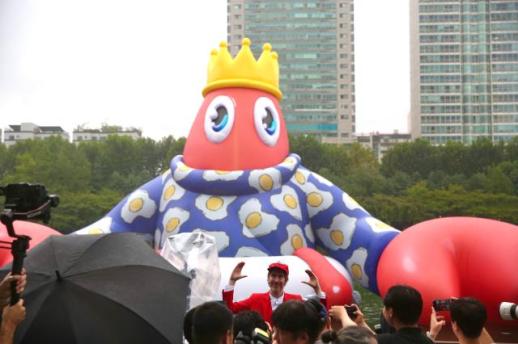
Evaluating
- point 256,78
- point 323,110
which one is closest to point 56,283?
point 256,78

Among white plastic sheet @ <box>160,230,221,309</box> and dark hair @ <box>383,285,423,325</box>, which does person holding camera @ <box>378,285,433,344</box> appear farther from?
white plastic sheet @ <box>160,230,221,309</box>

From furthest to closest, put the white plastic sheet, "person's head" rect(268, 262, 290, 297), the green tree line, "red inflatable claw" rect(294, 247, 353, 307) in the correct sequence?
the green tree line < "red inflatable claw" rect(294, 247, 353, 307) < the white plastic sheet < "person's head" rect(268, 262, 290, 297)

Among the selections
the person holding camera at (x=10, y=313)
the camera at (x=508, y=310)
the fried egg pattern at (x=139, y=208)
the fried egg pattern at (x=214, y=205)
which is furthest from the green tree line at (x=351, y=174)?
the person holding camera at (x=10, y=313)

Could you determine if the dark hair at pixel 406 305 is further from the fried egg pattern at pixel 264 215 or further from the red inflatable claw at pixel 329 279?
the fried egg pattern at pixel 264 215

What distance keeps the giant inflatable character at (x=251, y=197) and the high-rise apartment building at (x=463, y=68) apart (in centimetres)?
4859

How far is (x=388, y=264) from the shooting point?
618 cm

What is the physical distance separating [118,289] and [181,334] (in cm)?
34

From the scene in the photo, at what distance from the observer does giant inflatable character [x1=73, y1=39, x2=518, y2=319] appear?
6695mm

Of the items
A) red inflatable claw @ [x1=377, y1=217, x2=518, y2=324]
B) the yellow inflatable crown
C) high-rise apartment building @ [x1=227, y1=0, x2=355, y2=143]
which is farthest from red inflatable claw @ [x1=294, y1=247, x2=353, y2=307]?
high-rise apartment building @ [x1=227, y1=0, x2=355, y2=143]

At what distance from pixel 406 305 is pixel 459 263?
12.3 ft

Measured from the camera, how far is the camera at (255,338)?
2.40 metres

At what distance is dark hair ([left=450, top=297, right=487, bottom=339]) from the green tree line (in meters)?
18.3

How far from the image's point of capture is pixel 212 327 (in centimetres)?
216

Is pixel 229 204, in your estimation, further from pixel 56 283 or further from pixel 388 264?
pixel 56 283
